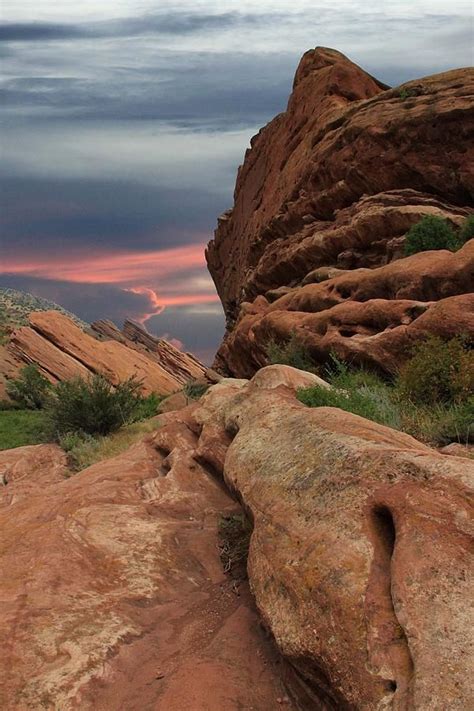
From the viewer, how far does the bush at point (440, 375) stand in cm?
1006

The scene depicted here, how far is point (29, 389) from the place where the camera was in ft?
126

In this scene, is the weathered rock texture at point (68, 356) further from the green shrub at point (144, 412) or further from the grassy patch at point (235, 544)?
the grassy patch at point (235, 544)

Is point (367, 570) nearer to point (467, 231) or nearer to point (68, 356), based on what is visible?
point (467, 231)

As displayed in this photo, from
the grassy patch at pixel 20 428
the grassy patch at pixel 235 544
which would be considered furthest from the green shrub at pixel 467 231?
the grassy patch at pixel 20 428

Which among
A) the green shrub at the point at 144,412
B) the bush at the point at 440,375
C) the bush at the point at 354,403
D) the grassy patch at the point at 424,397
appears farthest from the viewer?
the green shrub at the point at 144,412

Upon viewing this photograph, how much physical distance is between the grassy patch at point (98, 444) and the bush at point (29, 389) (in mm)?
21414

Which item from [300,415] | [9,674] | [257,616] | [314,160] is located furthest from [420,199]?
[9,674]

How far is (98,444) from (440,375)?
989 centimetres

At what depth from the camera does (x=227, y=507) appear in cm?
749

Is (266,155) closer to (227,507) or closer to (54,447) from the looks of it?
(54,447)

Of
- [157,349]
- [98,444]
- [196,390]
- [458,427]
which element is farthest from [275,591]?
[157,349]

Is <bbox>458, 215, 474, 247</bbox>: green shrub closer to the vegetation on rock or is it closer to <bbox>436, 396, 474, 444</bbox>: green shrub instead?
the vegetation on rock

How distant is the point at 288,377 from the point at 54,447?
1111 centimetres

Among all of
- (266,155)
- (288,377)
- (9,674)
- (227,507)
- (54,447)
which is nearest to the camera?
(9,674)
